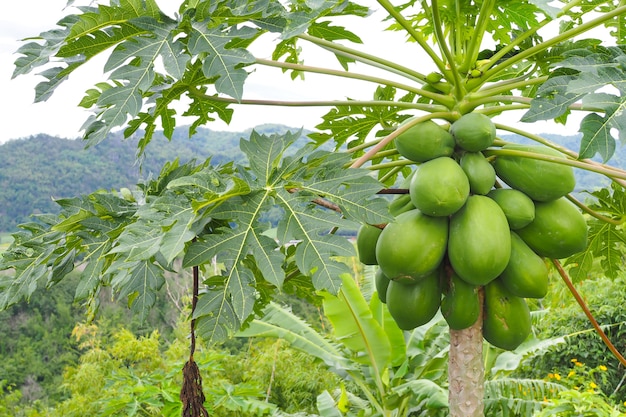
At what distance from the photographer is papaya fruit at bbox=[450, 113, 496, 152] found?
1275 mm

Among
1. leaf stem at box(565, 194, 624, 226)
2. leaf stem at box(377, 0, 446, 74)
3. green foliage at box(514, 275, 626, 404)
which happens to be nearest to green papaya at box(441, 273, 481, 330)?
leaf stem at box(565, 194, 624, 226)

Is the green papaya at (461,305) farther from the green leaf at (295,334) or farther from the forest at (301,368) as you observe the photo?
the green leaf at (295,334)

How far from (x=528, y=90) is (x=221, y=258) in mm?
1089

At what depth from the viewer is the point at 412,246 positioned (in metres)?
1.20

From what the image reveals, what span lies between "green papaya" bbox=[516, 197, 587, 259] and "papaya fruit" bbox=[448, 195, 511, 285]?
0.12 m

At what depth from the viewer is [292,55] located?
6.24 ft

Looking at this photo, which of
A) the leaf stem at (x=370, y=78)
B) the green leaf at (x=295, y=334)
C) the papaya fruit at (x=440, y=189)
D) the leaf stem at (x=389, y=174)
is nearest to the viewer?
the papaya fruit at (x=440, y=189)

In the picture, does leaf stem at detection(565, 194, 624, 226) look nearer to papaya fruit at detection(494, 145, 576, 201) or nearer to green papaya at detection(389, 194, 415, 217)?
papaya fruit at detection(494, 145, 576, 201)

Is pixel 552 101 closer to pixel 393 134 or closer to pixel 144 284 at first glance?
pixel 393 134

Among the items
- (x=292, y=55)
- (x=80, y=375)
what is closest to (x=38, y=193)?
(x=80, y=375)

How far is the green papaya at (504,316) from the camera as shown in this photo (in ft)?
4.33

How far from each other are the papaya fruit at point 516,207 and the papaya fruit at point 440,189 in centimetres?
10

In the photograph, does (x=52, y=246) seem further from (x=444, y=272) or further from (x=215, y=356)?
(x=215, y=356)

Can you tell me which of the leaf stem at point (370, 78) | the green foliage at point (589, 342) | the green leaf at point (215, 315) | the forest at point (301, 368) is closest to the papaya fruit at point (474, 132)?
the leaf stem at point (370, 78)
